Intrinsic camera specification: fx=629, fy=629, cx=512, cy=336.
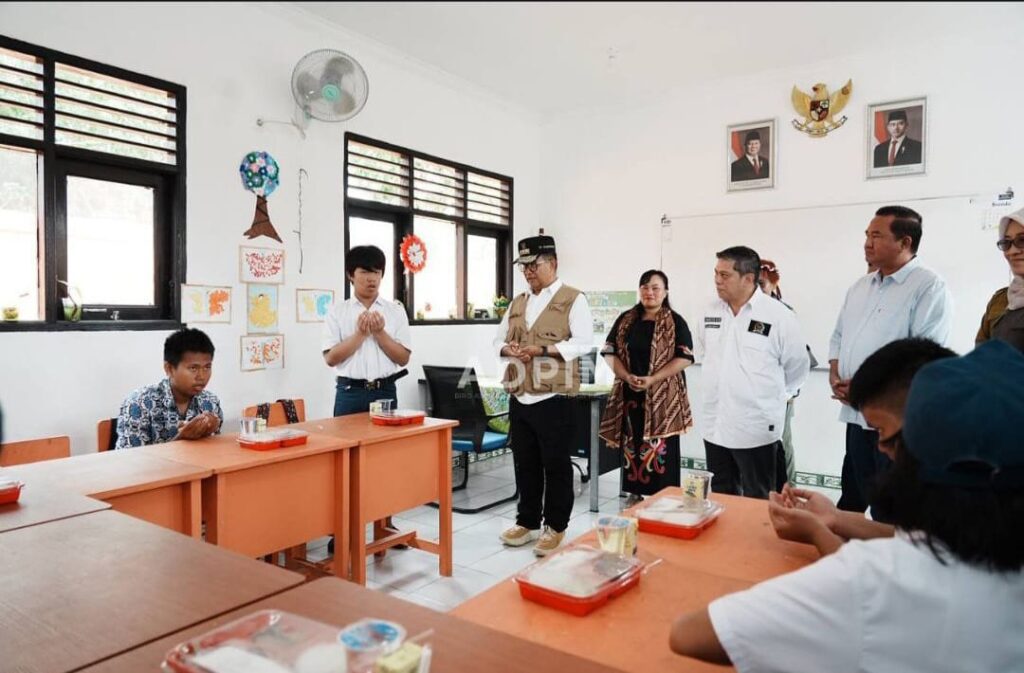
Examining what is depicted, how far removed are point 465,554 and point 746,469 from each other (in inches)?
53.5

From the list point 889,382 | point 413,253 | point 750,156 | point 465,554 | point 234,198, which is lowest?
point 465,554

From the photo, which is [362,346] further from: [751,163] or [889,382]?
[751,163]

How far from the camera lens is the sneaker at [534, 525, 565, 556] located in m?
2.86

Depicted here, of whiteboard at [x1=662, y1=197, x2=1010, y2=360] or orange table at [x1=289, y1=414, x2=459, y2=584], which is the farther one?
whiteboard at [x1=662, y1=197, x2=1010, y2=360]

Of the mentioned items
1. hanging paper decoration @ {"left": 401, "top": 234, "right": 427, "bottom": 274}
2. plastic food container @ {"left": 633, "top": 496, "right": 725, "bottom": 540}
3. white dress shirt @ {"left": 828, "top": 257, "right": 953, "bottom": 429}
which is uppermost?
hanging paper decoration @ {"left": 401, "top": 234, "right": 427, "bottom": 274}

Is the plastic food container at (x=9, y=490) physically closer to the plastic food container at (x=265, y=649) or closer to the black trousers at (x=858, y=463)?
the plastic food container at (x=265, y=649)

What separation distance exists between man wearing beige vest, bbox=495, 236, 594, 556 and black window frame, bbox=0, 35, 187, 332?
5.33 feet

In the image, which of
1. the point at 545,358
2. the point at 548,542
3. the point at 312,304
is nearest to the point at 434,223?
the point at 312,304

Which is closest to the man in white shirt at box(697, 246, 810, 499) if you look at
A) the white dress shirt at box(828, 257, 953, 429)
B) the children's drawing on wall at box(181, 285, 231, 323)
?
the white dress shirt at box(828, 257, 953, 429)

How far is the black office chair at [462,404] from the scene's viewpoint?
12.5ft

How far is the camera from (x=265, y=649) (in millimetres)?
717

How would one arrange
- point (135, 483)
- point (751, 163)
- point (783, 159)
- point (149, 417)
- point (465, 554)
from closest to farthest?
point (135, 483) → point (149, 417) → point (465, 554) → point (783, 159) → point (751, 163)

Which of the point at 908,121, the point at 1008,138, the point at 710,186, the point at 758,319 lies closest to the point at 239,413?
the point at 758,319

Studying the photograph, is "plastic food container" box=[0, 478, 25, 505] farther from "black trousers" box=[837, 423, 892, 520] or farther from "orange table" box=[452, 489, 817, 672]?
"black trousers" box=[837, 423, 892, 520]
